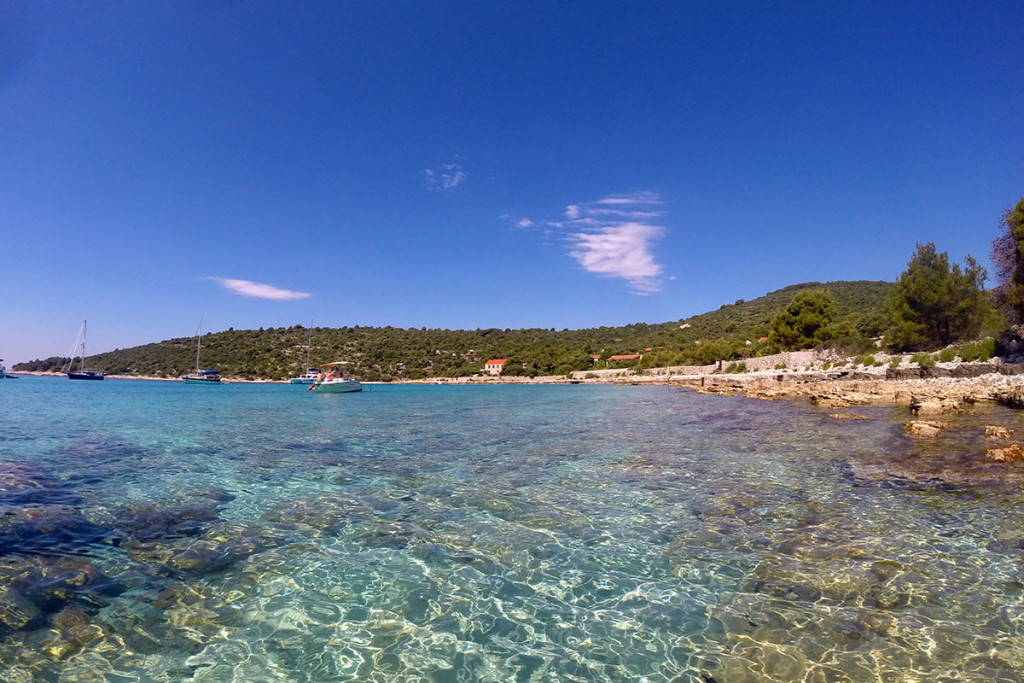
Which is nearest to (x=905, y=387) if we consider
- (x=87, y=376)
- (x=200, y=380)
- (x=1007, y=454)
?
(x=1007, y=454)

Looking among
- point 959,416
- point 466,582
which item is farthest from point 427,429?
point 959,416

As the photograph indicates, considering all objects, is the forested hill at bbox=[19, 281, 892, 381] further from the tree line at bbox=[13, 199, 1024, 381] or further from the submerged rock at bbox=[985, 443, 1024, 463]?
the submerged rock at bbox=[985, 443, 1024, 463]

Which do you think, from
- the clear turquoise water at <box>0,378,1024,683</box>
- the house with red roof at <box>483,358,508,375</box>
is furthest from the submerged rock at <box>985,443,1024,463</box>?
the house with red roof at <box>483,358,508,375</box>

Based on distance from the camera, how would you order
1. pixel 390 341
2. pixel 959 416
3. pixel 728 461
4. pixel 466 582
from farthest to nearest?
pixel 390 341
pixel 959 416
pixel 728 461
pixel 466 582

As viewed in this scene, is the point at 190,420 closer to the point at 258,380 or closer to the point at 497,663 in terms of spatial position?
the point at 497,663

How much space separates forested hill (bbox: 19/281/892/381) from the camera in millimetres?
95125

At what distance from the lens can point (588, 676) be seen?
319cm

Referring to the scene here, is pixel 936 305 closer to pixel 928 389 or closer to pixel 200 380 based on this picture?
pixel 928 389

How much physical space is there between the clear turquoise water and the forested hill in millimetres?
74845

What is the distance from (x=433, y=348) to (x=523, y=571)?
368 feet

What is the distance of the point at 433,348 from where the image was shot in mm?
115562

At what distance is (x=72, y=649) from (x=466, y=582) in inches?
118

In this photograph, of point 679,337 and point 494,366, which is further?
point 494,366

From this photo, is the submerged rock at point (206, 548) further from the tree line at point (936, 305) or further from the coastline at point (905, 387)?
the tree line at point (936, 305)
